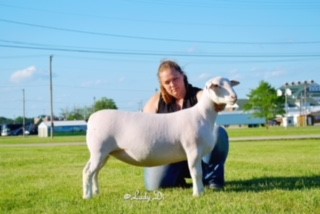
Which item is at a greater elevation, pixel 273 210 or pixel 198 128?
pixel 198 128

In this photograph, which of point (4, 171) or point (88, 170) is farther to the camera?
point (4, 171)

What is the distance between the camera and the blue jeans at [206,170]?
24.3 ft

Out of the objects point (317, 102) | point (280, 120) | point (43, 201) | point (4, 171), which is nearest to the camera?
point (43, 201)

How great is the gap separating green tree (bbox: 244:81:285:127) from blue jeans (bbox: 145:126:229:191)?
273 ft

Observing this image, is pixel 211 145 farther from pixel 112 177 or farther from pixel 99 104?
pixel 99 104

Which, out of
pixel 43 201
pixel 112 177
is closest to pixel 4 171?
pixel 112 177

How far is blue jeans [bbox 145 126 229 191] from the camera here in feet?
24.3

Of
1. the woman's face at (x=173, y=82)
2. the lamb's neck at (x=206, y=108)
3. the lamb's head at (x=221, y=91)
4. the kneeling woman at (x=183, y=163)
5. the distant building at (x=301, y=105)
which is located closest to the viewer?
the lamb's head at (x=221, y=91)

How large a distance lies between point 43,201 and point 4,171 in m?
5.57

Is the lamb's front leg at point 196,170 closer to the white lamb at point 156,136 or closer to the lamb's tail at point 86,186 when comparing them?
the white lamb at point 156,136

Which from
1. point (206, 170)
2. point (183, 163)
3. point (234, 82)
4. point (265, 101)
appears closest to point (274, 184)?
point (206, 170)

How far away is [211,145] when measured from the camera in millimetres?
6512

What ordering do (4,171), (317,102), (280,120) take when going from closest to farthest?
(4,171) → (280,120) → (317,102)

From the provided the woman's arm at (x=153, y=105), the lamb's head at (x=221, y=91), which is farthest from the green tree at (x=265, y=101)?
the lamb's head at (x=221, y=91)
